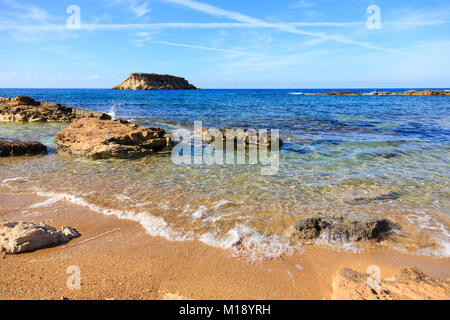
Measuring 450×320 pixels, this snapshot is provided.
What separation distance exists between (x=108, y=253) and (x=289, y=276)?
2237 millimetres

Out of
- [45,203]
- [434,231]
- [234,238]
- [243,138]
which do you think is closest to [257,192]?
[234,238]

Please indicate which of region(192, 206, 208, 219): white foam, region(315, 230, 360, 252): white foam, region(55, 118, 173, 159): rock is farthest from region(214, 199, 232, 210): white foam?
region(55, 118, 173, 159): rock

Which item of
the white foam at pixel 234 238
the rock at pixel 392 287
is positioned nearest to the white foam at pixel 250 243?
the white foam at pixel 234 238

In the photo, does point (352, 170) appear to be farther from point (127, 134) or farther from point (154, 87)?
point (154, 87)

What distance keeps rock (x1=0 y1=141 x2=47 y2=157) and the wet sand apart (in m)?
5.67

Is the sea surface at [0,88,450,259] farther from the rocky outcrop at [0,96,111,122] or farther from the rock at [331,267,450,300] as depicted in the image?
the rocky outcrop at [0,96,111,122]

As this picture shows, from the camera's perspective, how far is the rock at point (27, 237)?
3.16 meters

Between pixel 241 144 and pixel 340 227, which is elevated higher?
pixel 241 144

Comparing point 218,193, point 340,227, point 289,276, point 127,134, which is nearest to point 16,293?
point 289,276

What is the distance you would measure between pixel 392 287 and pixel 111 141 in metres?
7.60

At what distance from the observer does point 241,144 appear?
9.05 meters

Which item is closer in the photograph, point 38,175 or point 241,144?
point 38,175

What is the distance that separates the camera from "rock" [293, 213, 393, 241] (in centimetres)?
361
